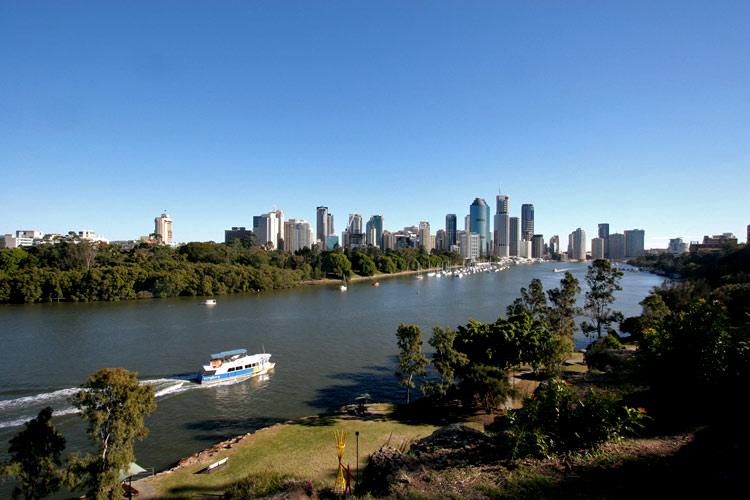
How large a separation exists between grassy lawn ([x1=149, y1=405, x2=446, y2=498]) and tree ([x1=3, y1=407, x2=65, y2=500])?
2423mm

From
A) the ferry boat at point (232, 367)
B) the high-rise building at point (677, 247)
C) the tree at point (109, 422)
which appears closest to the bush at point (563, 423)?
the tree at point (109, 422)

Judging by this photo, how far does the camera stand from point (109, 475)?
8.04 meters

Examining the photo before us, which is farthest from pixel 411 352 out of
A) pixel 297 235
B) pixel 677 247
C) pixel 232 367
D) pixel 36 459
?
pixel 677 247

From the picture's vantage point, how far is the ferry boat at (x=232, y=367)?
19.2m

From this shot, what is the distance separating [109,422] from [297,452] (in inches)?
204

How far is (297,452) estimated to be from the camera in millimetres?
11430

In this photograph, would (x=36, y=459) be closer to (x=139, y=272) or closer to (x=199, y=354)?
(x=199, y=354)

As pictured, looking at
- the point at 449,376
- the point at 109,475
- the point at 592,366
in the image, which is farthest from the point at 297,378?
the point at 592,366

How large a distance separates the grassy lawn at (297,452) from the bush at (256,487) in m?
0.92

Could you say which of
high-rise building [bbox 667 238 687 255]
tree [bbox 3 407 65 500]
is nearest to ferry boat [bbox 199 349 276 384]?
tree [bbox 3 407 65 500]

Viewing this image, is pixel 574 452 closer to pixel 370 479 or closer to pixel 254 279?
pixel 370 479

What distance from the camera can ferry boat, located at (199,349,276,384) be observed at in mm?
19247

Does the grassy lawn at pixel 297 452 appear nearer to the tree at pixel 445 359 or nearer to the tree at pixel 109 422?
the tree at pixel 109 422

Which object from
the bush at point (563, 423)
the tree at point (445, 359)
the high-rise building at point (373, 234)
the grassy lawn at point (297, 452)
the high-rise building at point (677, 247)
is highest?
Result: the high-rise building at point (373, 234)
